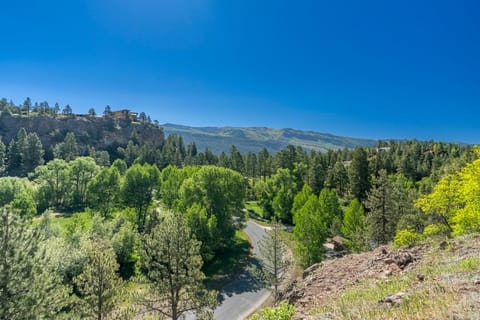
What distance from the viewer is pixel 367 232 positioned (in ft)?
103

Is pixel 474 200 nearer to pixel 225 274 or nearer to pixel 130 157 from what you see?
pixel 225 274

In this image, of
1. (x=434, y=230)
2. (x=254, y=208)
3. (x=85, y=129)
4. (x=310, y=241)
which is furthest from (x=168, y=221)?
(x=85, y=129)

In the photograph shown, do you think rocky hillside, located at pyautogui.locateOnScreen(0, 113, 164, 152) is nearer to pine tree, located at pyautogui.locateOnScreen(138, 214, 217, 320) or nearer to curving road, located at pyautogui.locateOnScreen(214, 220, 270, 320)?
curving road, located at pyautogui.locateOnScreen(214, 220, 270, 320)

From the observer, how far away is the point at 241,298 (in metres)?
28.8

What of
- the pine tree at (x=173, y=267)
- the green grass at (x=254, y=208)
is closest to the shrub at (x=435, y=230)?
the pine tree at (x=173, y=267)

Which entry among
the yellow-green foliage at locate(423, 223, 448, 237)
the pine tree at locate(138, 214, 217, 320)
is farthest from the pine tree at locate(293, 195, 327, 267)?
the pine tree at locate(138, 214, 217, 320)

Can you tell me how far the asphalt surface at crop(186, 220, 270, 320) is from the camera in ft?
84.2

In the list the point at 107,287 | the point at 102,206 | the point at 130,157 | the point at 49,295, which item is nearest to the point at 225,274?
the point at 107,287

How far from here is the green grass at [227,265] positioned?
106ft

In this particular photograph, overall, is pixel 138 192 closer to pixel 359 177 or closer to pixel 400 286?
pixel 400 286

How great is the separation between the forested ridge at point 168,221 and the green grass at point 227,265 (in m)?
0.56

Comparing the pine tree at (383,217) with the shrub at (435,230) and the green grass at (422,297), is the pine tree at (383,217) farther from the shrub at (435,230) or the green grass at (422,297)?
the green grass at (422,297)

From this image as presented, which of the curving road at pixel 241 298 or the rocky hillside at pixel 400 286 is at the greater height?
the rocky hillside at pixel 400 286

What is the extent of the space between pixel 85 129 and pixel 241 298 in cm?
13027
